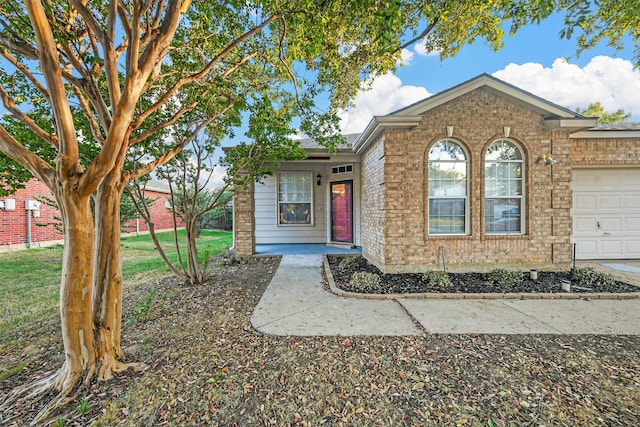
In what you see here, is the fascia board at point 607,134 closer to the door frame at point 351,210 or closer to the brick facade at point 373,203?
the brick facade at point 373,203

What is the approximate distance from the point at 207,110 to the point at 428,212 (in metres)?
4.65

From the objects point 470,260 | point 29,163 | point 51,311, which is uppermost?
point 29,163

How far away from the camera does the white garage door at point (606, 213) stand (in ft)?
20.4

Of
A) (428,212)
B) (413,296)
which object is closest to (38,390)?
(413,296)

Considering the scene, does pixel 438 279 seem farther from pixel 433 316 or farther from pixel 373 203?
pixel 373 203

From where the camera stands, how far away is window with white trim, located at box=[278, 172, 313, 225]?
8867 millimetres

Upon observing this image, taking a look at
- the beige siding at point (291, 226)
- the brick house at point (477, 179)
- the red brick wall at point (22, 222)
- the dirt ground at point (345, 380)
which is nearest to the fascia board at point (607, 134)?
the brick house at point (477, 179)

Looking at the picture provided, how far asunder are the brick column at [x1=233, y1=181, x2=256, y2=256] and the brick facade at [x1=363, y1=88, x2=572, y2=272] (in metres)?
3.80

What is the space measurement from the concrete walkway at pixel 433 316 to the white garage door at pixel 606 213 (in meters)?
2.99

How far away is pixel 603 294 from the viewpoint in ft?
13.5

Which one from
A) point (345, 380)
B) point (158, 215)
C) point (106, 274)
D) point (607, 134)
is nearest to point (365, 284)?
point (345, 380)

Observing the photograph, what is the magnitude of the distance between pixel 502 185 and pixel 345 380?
539 cm

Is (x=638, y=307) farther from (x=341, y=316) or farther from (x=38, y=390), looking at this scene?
(x=38, y=390)

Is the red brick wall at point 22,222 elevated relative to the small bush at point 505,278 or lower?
elevated
